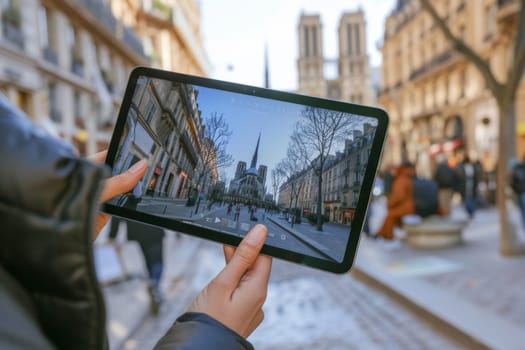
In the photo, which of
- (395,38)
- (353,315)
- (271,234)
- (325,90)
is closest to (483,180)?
(353,315)

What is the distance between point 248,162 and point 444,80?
4078cm

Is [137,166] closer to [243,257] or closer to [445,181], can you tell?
[243,257]

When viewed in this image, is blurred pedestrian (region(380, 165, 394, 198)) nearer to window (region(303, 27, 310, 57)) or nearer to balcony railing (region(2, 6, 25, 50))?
balcony railing (region(2, 6, 25, 50))

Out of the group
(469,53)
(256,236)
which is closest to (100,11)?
(469,53)

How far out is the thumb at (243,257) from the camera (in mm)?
1142

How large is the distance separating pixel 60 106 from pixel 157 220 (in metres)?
19.0

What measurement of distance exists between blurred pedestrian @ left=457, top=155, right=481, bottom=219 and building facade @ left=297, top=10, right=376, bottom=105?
66.5 m

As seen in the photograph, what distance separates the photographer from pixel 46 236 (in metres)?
0.65

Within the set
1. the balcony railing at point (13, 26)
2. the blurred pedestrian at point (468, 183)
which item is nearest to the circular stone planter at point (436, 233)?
the blurred pedestrian at point (468, 183)

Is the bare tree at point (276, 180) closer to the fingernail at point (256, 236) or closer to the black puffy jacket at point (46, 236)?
the fingernail at point (256, 236)

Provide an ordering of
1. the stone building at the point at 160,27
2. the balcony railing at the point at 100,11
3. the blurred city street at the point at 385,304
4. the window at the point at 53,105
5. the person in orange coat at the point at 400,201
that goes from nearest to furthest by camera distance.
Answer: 1. the blurred city street at the point at 385,304
2. the person in orange coat at the point at 400,201
3. the window at the point at 53,105
4. the balcony railing at the point at 100,11
5. the stone building at the point at 160,27

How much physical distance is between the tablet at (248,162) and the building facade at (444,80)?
18.1 metres

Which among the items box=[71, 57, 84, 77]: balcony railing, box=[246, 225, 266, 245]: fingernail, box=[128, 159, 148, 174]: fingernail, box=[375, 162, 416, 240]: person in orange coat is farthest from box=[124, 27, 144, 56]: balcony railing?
box=[246, 225, 266, 245]: fingernail

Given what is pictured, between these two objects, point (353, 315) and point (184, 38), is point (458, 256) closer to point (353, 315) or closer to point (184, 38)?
point (353, 315)
